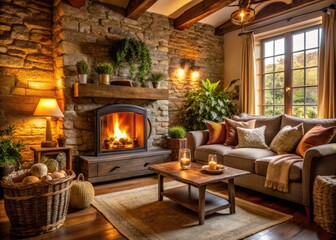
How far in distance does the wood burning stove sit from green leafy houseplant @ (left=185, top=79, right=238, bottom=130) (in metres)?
1.08

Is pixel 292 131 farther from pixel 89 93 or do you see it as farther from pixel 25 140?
pixel 25 140

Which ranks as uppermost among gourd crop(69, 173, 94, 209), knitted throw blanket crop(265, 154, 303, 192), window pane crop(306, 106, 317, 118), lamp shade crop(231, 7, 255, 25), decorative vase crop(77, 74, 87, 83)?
lamp shade crop(231, 7, 255, 25)

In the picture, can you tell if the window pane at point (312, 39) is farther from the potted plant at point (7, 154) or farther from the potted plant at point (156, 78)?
the potted plant at point (7, 154)

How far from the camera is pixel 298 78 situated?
14.7 feet

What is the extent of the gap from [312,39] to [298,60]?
0.39 meters

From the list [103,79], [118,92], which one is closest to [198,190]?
[118,92]

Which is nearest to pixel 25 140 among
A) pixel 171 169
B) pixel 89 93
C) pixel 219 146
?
pixel 89 93

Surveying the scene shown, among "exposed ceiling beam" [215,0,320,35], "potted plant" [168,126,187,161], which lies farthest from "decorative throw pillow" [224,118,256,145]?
"exposed ceiling beam" [215,0,320,35]

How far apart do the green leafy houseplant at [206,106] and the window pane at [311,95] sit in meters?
1.36

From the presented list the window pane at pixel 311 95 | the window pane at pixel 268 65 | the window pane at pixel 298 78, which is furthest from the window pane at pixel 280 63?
the window pane at pixel 311 95

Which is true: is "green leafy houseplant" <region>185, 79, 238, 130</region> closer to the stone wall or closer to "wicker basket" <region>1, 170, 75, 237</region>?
the stone wall

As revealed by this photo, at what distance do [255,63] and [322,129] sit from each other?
2.42 meters

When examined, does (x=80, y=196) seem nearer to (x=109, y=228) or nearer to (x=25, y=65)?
(x=109, y=228)

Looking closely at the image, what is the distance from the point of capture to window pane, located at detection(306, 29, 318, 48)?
4.20 meters
